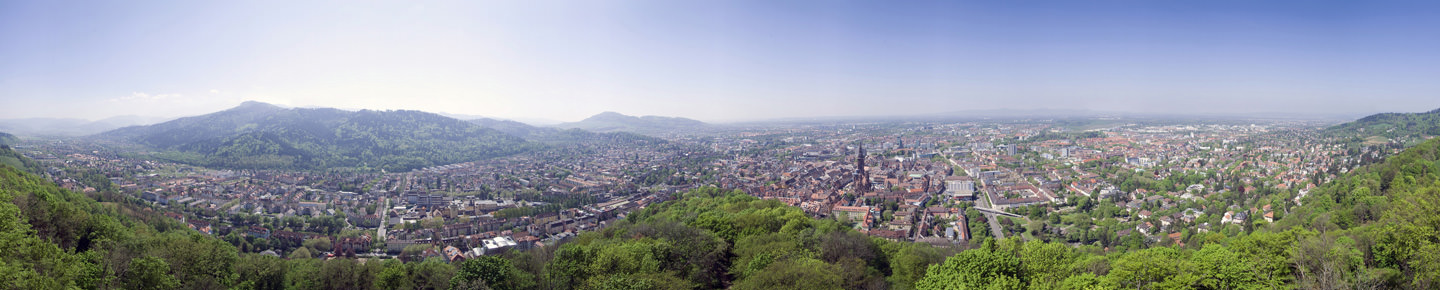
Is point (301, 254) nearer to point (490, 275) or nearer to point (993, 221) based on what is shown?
point (490, 275)

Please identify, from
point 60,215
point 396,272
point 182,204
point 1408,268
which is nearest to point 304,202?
point 182,204

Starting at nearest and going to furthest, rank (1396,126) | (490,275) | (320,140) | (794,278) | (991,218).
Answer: (794,278) < (490,275) < (991,218) < (1396,126) < (320,140)

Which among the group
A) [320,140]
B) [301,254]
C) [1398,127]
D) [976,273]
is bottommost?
[301,254]

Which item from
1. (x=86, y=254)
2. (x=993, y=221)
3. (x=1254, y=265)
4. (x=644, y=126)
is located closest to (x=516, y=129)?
(x=644, y=126)

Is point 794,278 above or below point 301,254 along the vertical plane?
above

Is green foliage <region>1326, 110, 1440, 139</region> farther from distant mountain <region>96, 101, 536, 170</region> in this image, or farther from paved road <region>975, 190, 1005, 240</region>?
distant mountain <region>96, 101, 536, 170</region>

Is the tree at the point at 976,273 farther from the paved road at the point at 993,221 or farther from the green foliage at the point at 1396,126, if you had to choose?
the green foliage at the point at 1396,126

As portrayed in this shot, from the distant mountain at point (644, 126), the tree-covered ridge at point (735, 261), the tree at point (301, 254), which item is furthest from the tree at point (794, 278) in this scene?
the distant mountain at point (644, 126)

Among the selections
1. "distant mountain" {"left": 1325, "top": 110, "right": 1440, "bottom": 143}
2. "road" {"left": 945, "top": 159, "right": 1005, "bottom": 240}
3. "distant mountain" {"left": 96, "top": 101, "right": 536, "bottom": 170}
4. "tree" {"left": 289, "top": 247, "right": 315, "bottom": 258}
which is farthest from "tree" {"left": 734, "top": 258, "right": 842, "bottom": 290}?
"distant mountain" {"left": 1325, "top": 110, "right": 1440, "bottom": 143}

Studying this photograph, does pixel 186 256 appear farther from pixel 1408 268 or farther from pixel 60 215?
pixel 1408 268
